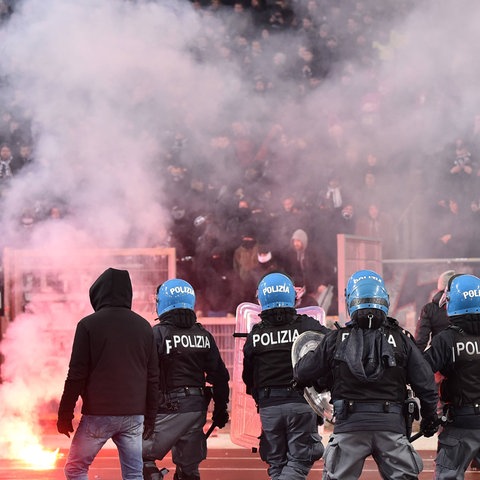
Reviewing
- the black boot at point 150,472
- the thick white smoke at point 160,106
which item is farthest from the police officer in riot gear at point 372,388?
the thick white smoke at point 160,106

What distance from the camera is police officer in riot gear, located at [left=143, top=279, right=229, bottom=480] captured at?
19.3 feet

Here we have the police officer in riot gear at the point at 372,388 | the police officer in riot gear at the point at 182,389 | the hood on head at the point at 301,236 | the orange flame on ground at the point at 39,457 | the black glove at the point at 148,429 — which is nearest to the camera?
the police officer in riot gear at the point at 372,388

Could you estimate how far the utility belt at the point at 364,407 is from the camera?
465cm

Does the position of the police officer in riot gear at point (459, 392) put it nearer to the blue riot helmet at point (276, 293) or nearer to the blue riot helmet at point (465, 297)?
the blue riot helmet at point (465, 297)

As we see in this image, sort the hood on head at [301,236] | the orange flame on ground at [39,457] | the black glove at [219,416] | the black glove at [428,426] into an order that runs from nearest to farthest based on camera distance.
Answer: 1. the black glove at [428,426]
2. the black glove at [219,416]
3. the orange flame on ground at [39,457]
4. the hood on head at [301,236]

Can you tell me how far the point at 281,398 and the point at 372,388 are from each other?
4.10ft

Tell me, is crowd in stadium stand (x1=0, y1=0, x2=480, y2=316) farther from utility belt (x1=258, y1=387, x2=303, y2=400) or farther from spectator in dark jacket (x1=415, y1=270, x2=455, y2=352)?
utility belt (x1=258, y1=387, x2=303, y2=400)

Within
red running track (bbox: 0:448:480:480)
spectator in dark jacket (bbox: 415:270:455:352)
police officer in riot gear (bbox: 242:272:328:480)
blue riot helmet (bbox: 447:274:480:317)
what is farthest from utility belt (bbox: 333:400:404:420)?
spectator in dark jacket (bbox: 415:270:455:352)

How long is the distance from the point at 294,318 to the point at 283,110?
720 cm

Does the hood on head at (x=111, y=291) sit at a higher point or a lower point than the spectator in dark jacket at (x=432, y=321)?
higher

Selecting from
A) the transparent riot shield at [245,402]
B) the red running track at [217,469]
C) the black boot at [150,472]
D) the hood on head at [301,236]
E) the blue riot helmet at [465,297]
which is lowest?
the red running track at [217,469]

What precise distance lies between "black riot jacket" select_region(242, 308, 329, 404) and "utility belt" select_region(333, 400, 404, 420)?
42.6 inches

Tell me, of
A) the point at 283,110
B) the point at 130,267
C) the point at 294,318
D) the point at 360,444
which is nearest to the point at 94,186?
the point at 130,267

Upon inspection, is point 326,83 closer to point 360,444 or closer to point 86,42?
point 86,42
